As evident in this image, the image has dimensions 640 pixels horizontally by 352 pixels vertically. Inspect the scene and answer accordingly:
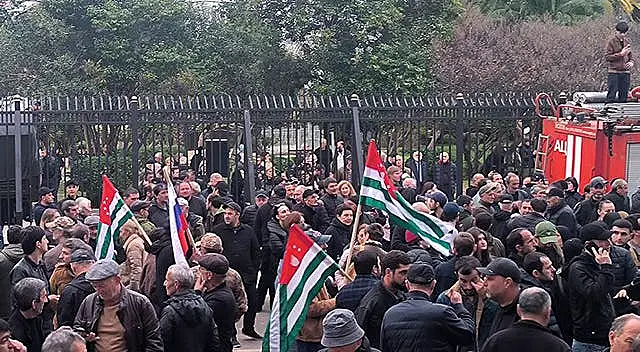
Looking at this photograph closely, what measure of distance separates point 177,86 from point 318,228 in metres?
16.3

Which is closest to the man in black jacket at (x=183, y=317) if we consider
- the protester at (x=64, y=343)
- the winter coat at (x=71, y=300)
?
the winter coat at (x=71, y=300)

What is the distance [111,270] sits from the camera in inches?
294

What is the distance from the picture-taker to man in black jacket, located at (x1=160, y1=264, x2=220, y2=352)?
7.79 m

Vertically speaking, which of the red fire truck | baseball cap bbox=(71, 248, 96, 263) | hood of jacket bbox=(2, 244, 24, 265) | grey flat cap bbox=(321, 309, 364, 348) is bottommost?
hood of jacket bbox=(2, 244, 24, 265)

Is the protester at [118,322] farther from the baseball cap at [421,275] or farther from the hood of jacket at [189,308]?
the baseball cap at [421,275]

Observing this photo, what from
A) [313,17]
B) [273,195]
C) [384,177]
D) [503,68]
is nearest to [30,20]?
[313,17]

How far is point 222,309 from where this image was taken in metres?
8.40

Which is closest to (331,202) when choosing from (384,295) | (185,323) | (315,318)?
(315,318)

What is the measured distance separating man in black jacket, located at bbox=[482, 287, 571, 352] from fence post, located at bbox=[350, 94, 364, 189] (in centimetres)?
1160

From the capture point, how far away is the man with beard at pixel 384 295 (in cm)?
780

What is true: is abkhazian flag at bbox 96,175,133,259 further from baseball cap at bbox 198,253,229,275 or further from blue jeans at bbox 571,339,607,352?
blue jeans at bbox 571,339,607,352

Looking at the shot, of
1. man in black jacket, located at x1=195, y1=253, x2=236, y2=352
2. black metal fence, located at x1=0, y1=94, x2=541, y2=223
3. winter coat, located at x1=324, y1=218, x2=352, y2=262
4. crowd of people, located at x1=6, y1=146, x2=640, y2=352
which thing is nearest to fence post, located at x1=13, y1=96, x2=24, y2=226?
black metal fence, located at x1=0, y1=94, x2=541, y2=223

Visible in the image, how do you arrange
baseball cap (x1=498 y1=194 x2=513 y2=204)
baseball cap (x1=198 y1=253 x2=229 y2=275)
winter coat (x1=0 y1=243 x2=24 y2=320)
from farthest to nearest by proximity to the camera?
baseball cap (x1=498 y1=194 x2=513 y2=204) < winter coat (x1=0 y1=243 x2=24 y2=320) < baseball cap (x1=198 y1=253 x2=229 y2=275)

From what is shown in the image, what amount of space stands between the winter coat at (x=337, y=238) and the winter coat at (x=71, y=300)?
3985 mm
